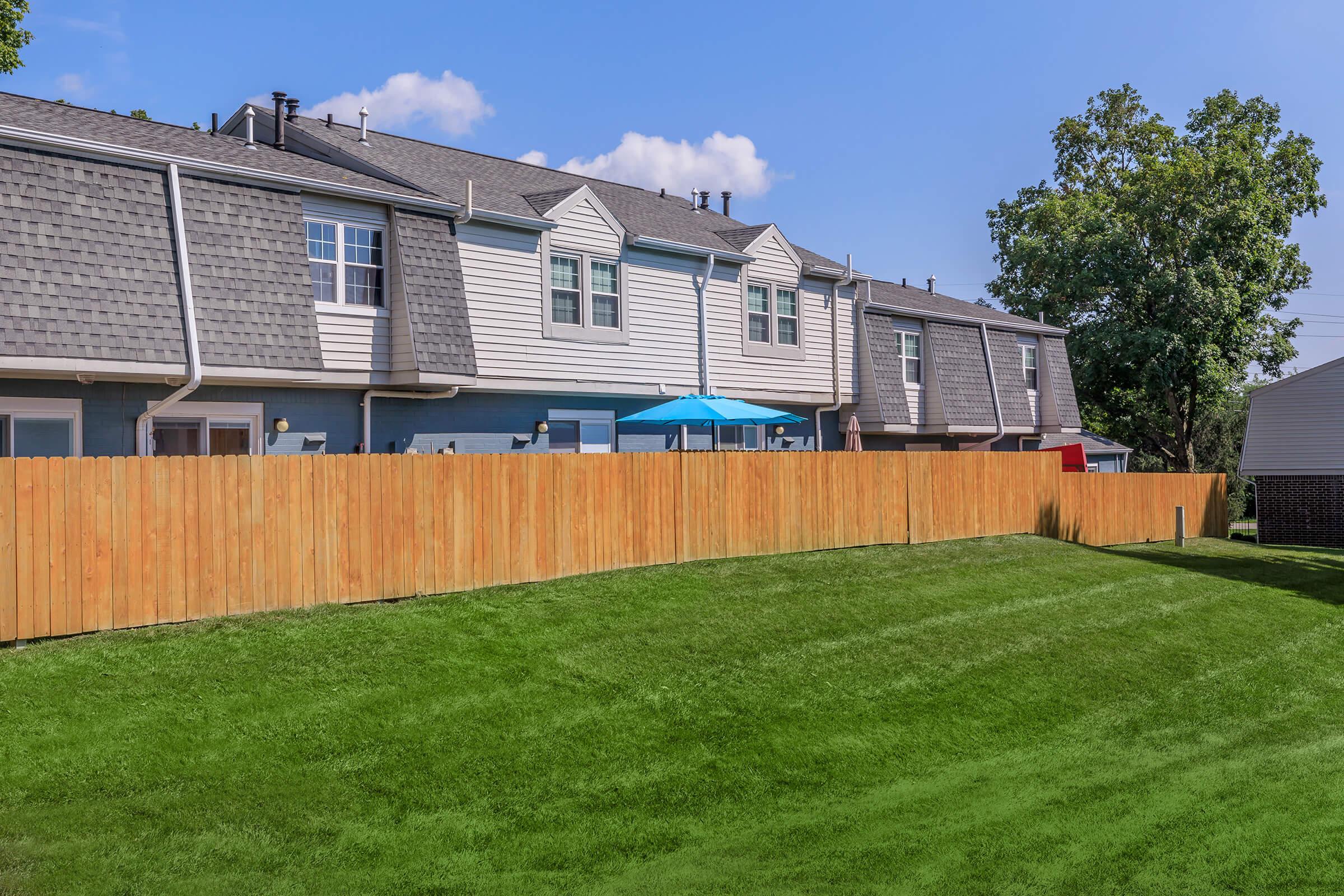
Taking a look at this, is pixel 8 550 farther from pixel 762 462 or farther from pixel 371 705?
pixel 762 462

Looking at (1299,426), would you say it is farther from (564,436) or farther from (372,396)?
(372,396)

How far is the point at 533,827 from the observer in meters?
7.39

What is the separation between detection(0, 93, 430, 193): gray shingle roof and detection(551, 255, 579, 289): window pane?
9.41 feet

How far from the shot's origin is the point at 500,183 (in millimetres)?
20484

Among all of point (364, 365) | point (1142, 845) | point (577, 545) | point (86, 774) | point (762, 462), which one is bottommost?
point (1142, 845)

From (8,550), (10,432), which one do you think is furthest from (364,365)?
(8,550)

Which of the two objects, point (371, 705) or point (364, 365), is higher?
point (364, 365)

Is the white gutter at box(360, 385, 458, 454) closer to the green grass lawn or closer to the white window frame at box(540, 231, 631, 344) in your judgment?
the white window frame at box(540, 231, 631, 344)

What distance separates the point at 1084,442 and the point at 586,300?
24807 mm

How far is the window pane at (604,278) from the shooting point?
64.6 feet

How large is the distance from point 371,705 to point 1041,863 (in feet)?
16.9

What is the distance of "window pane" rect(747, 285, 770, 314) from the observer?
22906 millimetres

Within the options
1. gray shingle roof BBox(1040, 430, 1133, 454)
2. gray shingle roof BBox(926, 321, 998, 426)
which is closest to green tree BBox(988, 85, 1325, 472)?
gray shingle roof BBox(1040, 430, 1133, 454)

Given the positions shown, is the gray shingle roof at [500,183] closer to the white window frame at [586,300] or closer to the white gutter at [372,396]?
the white window frame at [586,300]
